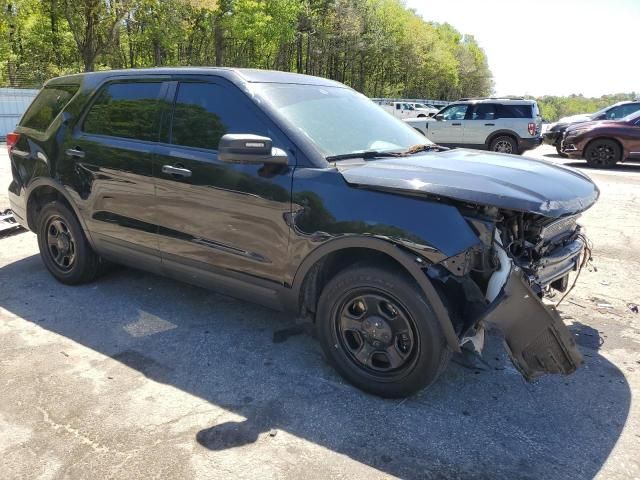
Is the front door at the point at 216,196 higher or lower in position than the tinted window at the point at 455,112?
lower

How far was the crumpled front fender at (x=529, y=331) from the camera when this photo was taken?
8.75 ft

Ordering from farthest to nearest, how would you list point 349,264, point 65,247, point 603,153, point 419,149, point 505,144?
point 505,144 < point 603,153 < point 65,247 < point 419,149 < point 349,264

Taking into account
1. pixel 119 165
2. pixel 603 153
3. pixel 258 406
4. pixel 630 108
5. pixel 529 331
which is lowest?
pixel 258 406

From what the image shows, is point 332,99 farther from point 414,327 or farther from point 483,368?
point 483,368

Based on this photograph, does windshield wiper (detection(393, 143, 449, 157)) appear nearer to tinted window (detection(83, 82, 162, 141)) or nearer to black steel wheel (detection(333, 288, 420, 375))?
black steel wheel (detection(333, 288, 420, 375))

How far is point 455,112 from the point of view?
16.0m

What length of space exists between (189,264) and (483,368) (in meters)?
2.12

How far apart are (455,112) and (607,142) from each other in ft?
14.4

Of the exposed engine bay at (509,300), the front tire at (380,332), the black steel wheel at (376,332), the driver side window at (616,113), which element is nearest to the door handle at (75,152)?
the front tire at (380,332)

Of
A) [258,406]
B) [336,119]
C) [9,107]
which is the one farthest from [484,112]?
[9,107]

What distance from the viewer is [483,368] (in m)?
3.42

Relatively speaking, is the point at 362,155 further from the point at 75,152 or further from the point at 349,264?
the point at 75,152

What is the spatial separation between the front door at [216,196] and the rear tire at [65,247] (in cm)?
110

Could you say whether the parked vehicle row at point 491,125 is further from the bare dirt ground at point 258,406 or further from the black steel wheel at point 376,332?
the black steel wheel at point 376,332
